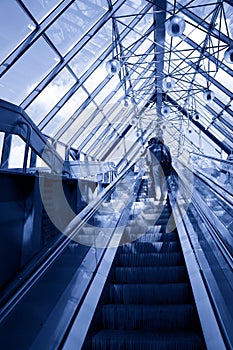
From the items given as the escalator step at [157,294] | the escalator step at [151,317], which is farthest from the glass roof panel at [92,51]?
the escalator step at [151,317]

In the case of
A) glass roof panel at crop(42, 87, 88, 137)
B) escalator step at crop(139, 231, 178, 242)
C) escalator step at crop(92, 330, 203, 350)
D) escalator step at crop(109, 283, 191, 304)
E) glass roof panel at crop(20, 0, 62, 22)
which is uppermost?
glass roof panel at crop(20, 0, 62, 22)

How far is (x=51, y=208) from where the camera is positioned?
599 cm

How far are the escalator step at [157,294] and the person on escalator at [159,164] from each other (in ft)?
15.3

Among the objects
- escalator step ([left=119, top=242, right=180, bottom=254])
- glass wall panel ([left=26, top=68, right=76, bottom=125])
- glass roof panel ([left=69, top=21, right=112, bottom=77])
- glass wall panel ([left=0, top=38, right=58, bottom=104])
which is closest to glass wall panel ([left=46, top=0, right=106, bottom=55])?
glass wall panel ([left=0, top=38, right=58, bottom=104])

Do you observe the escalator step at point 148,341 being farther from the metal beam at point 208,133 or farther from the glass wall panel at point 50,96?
the metal beam at point 208,133

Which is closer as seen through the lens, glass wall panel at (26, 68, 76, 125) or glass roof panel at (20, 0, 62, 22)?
glass roof panel at (20, 0, 62, 22)

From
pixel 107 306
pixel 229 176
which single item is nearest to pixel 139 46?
pixel 229 176

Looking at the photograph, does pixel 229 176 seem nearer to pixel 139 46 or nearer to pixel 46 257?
pixel 46 257

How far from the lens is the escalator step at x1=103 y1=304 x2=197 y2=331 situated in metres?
2.79

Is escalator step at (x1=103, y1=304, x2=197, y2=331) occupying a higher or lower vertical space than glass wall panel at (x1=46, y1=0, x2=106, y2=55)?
lower

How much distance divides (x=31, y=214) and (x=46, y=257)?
2.56 metres

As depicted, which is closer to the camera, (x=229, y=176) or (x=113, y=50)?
(x=229, y=176)

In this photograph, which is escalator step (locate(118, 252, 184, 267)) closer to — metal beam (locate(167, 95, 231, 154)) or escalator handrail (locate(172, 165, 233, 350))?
escalator handrail (locate(172, 165, 233, 350))

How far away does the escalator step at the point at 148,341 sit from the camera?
2395 millimetres
